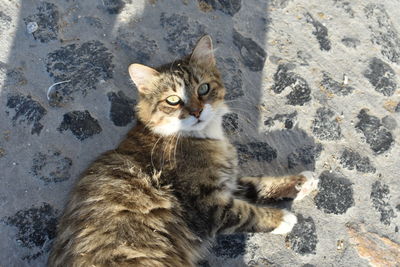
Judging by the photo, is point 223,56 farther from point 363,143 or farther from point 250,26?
point 363,143

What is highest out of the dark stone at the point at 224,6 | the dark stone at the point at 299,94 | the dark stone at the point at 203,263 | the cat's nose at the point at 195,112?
the dark stone at the point at 224,6

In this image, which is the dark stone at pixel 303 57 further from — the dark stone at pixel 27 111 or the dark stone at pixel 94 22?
the dark stone at pixel 27 111

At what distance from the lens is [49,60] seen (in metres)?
3.43

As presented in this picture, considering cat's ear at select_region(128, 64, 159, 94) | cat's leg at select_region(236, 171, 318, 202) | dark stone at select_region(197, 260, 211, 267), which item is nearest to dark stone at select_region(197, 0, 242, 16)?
cat's ear at select_region(128, 64, 159, 94)

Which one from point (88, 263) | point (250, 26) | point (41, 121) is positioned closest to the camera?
point (88, 263)

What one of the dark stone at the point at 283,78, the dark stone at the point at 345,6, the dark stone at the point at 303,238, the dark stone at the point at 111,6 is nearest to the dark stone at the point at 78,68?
the dark stone at the point at 111,6

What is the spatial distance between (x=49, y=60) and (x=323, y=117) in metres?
2.18

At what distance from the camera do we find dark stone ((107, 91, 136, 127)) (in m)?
3.32

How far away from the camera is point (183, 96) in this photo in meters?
2.84

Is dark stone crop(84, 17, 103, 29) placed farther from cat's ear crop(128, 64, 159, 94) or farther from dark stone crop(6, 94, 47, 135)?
cat's ear crop(128, 64, 159, 94)

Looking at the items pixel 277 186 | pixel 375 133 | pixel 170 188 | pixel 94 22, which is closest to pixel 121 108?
pixel 94 22

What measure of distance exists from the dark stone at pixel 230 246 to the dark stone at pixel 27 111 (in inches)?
59.4

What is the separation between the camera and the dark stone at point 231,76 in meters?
3.51

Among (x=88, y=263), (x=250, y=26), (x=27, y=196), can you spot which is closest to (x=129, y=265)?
(x=88, y=263)
